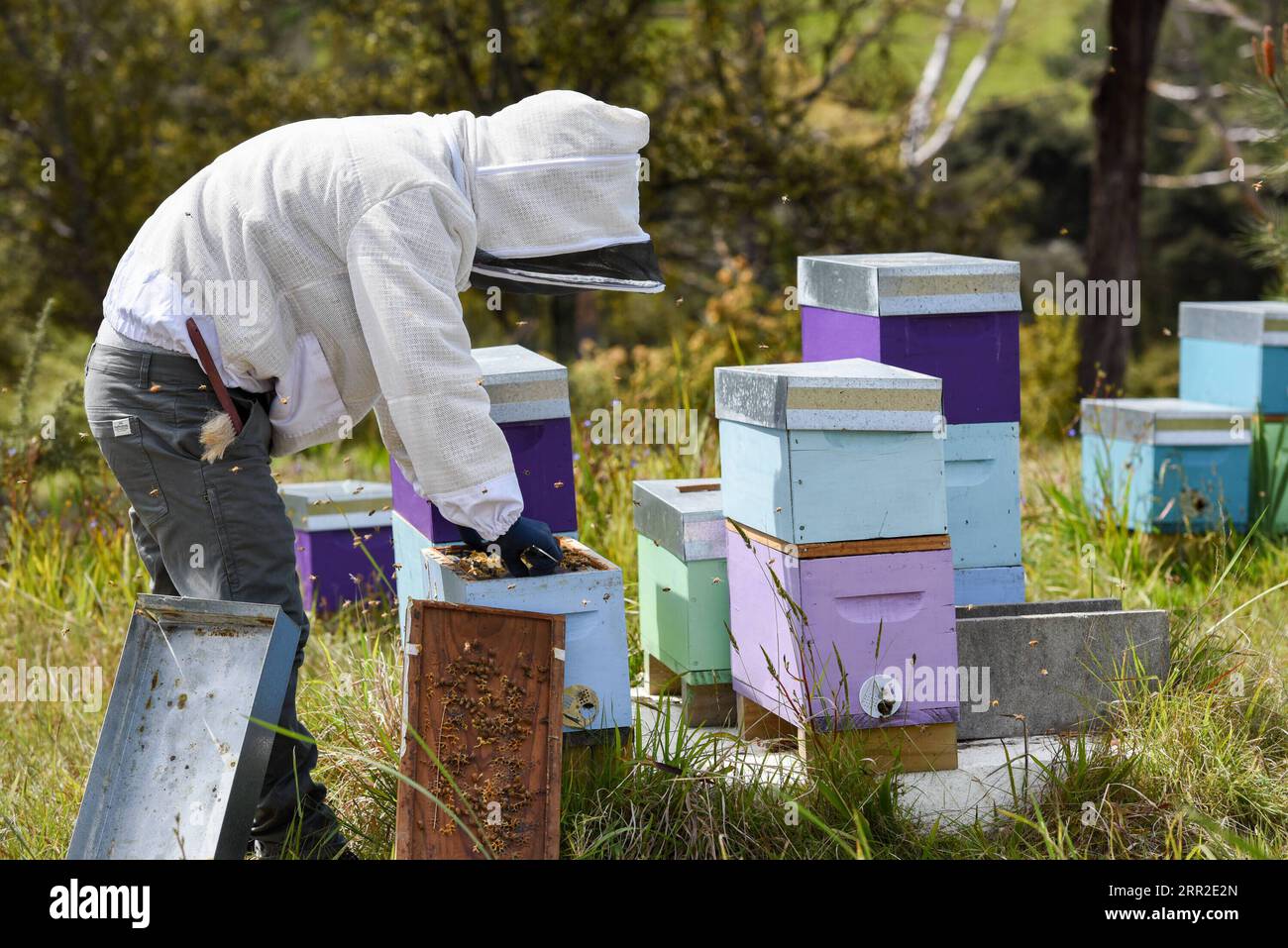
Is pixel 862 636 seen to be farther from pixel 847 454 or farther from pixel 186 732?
pixel 186 732

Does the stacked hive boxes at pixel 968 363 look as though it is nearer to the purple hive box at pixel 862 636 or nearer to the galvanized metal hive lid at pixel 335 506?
the purple hive box at pixel 862 636

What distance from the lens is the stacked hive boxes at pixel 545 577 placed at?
10.3ft

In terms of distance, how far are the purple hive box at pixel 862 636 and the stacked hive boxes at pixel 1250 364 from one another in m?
2.61

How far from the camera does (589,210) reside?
2994 millimetres

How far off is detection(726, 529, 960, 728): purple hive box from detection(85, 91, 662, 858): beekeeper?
623mm

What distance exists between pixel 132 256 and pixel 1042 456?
490cm

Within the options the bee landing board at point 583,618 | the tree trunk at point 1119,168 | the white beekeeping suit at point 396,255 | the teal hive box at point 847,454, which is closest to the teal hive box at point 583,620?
the bee landing board at point 583,618

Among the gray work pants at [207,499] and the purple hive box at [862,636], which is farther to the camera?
the purple hive box at [862,636]

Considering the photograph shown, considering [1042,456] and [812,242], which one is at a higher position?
[812,242]

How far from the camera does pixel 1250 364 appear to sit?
5.39m

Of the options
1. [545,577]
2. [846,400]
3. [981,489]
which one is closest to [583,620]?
[545,577]

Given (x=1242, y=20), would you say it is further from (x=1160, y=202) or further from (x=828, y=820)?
(x=828, y=820)

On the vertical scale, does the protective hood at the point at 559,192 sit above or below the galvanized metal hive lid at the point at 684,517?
above
